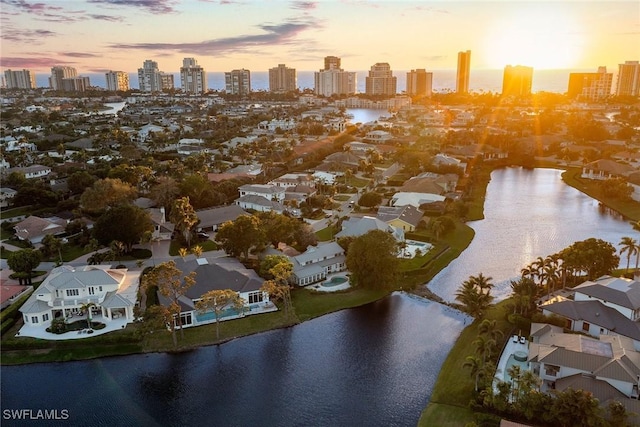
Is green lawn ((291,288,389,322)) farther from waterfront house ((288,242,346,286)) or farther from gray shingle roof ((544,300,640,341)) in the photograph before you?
gray shingle roof ((544,300,640,341))

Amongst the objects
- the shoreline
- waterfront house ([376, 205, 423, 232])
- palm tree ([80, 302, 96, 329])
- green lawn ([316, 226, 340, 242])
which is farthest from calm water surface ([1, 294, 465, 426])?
waterfront house ([376, 205, 423, 232])

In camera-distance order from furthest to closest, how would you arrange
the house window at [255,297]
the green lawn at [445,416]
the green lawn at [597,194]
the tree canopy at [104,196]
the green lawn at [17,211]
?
the green lawn at [597,194] → the green lawn at [17,211] → the tree canopy at [104,196] → the house window at [255,297] → the green lawn at [445,416]

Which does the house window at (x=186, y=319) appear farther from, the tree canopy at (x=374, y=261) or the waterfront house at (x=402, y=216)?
the waterfront house at (x=402, y=216)

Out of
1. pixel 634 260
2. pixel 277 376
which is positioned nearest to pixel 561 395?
pixel 277 376

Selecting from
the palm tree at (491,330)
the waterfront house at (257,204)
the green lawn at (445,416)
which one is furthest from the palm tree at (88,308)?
the waterfront house at (257,204)

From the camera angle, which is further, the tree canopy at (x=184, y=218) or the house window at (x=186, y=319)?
the tree canopy at (x=184, y=218)

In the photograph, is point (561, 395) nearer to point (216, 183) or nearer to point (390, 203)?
point (390, 203)
